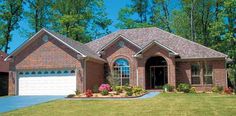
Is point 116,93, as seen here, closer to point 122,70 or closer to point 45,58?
point 122,70

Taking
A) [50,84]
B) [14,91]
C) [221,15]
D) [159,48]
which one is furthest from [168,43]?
[14,91]

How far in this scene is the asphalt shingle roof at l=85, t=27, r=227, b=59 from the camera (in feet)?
109

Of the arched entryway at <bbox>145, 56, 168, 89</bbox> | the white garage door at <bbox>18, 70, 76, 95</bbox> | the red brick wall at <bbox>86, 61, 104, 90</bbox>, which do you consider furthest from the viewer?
the arched entryway at <bbox>145, 56, 168, 89</bbox>

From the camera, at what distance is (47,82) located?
1211 inches

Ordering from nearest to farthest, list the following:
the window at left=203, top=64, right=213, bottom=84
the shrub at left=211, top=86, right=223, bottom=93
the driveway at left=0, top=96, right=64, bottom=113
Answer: the driveway at left=0, top=96, right=64, bottom=113, the shrub at left=211, top=86, right=223, bottom=93, the window at left=203, top=64, right=213, bottom=84

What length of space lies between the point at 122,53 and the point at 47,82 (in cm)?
882

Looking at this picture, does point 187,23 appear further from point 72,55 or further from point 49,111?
point 49,111

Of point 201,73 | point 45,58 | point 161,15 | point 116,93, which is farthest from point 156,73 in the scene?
point 161,15

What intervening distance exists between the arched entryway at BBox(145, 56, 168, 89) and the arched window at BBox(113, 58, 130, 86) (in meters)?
2.29

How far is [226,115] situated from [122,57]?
840 inches

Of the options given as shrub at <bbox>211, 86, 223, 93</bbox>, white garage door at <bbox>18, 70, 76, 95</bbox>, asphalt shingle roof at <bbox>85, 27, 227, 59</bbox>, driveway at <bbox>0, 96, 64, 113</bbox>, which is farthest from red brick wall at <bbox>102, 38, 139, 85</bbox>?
driveway at <bbox>0, 96, 64, 113</bbox>

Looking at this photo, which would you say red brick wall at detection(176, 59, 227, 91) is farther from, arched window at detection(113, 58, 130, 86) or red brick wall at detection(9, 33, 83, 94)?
red brick wall at detection(9, 33, 83, 94)

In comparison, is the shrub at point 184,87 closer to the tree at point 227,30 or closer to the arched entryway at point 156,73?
the arched entryway at point 156,73

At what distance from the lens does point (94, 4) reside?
56500mm
